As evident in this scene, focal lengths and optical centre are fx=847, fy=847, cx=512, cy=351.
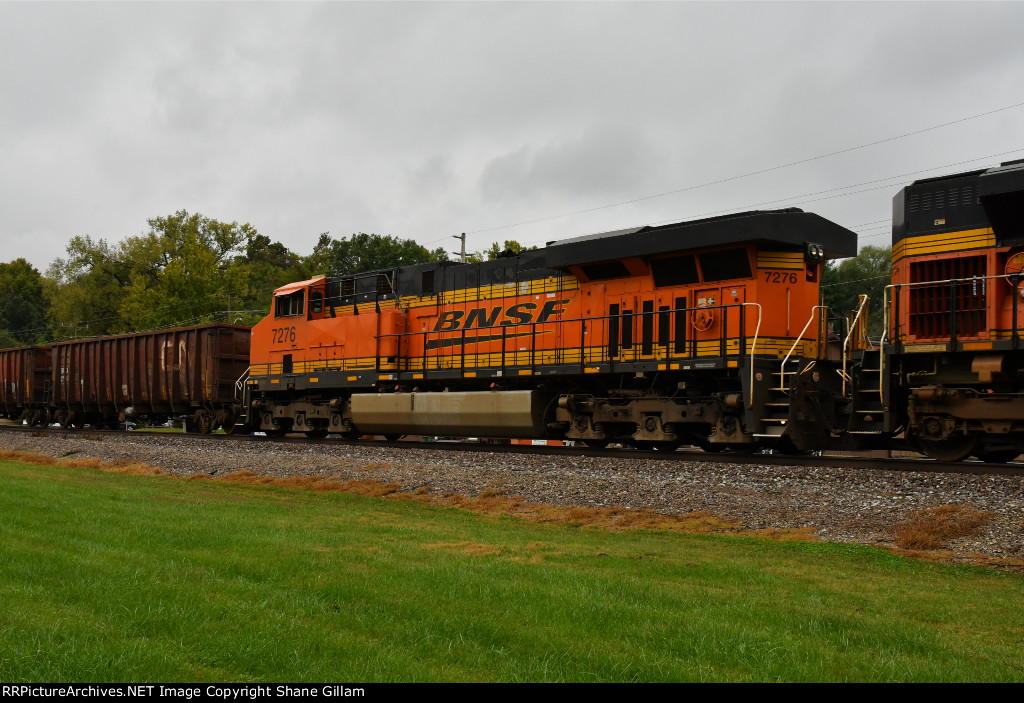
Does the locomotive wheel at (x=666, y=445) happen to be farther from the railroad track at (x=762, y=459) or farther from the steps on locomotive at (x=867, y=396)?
the steps on locomotive at (x=867, y=396)

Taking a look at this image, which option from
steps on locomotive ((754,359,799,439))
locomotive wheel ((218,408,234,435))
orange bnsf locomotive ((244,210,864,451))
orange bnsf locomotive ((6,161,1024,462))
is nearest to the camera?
orange bnsf locomotive ((6,161,1024,462))

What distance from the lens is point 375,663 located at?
3967 millimetres

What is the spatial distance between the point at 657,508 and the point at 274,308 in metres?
14.9

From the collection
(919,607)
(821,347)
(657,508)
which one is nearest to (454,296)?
(821,347)

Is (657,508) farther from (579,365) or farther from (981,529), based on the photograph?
(579,365)

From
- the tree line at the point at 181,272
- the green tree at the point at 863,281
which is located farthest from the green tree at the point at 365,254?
the green tree at the point at 863,281

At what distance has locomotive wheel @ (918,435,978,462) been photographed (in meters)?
11.6

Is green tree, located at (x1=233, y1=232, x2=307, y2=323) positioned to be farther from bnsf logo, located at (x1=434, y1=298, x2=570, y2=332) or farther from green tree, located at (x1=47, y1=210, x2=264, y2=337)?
bnsf logo, located at (x1=434, y1=298, x2=570, y2=332)

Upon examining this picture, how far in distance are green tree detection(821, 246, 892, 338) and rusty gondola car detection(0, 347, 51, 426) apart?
38.8m

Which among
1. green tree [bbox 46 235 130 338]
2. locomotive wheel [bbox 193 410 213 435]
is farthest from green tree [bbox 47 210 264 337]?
locomotive wheel [bbox 193 410 213 435]

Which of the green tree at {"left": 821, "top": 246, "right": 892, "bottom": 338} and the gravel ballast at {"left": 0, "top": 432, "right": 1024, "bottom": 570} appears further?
the green tree at {"left": 821, "top": 246, "right": 892, "bottom": 338}

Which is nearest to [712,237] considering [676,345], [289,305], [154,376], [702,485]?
[676,345]

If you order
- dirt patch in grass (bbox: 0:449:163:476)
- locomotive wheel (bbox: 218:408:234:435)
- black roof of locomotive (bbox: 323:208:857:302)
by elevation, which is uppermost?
black roof of locomotive (bbox: 323:208:857:302)

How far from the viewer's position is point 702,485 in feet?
36.9
